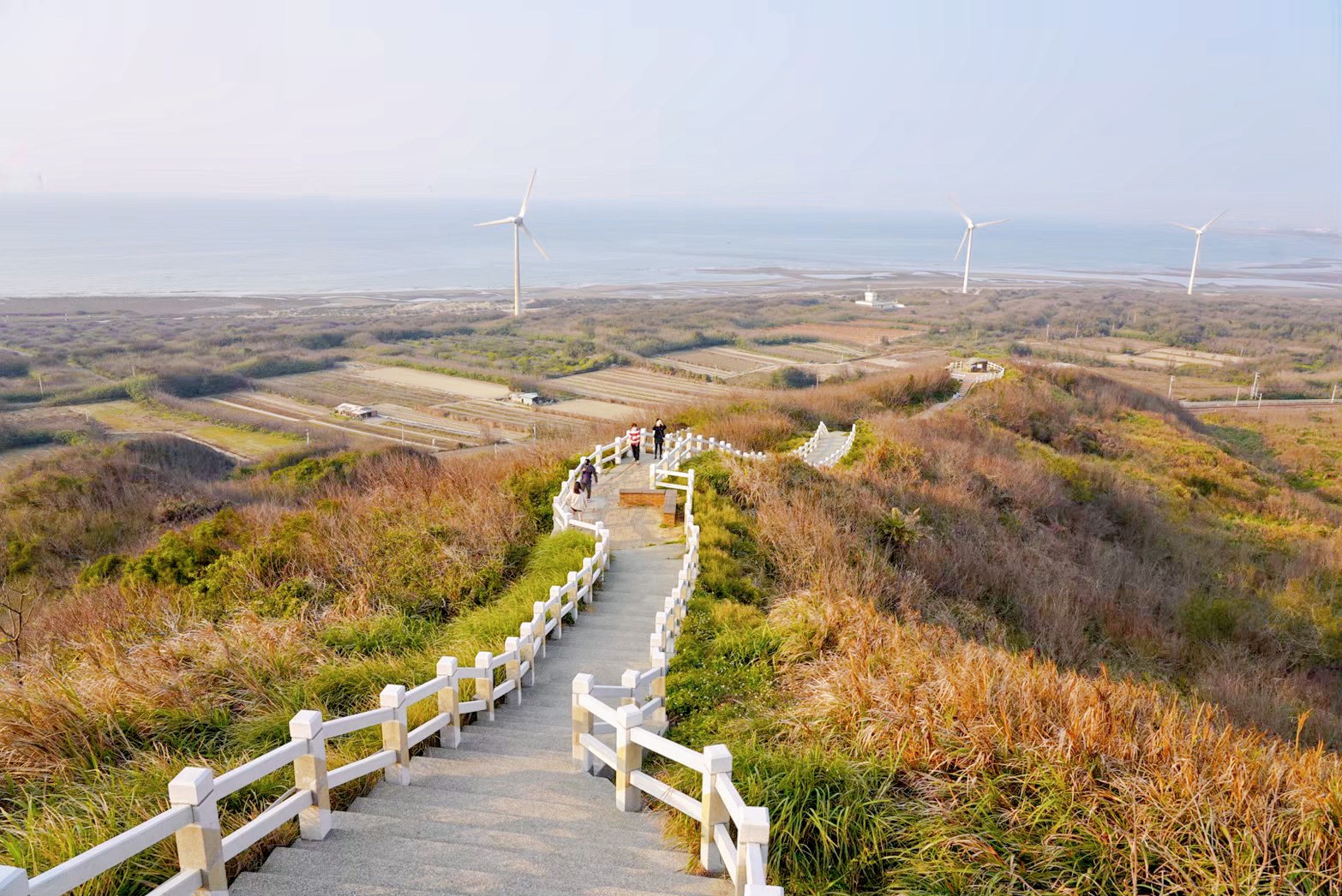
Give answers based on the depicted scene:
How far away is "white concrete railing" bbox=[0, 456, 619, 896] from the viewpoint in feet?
16.3

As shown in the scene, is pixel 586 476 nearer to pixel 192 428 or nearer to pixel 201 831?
pixel 201 831

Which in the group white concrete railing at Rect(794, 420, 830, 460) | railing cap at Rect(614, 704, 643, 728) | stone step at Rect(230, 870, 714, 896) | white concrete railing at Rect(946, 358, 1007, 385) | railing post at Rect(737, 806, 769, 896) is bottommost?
white concrete railing at Rect(946, 358, 1007, 385)

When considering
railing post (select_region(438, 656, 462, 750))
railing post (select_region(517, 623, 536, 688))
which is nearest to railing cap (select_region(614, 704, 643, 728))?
railing post (select_region(438, 656, 462, 750))

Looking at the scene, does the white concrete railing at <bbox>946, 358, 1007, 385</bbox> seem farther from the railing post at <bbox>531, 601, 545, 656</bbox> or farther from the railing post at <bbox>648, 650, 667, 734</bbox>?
the railing post at <bbox>648, 650, 667, 734</bbox>

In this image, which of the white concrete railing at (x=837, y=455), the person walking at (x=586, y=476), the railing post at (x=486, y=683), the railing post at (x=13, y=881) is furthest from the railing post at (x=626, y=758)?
the white concrete railing at (x=837, y=455)

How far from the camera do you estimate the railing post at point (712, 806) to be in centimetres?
A: 655

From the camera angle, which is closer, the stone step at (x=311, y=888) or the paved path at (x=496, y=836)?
the stone step at (x=311, y=888)

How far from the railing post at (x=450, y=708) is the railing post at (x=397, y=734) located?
3.12 feet

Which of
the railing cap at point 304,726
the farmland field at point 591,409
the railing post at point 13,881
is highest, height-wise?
the railing post at point 13,881

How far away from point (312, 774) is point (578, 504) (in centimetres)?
1300

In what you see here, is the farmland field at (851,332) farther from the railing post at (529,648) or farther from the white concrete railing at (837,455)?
the railing post at (529,648)

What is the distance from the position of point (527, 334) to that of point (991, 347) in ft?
216

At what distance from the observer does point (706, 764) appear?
6594 mm

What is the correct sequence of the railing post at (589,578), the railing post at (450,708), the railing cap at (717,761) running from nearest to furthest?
the railing cap at (717,761)
the railing post at (450,708)
the railing post at (589,578)
